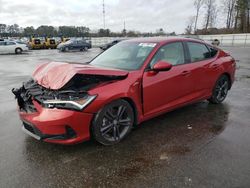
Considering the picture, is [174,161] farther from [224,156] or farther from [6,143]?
[6,143]

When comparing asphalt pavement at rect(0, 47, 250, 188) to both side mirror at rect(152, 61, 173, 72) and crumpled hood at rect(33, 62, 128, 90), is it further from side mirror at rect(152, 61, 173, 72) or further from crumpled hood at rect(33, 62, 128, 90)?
side mirror at rect(152, 61, 173, 72)

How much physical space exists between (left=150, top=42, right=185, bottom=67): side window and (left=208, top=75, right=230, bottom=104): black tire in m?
1.42

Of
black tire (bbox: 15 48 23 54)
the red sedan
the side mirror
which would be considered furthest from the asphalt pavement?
black tire (bbox: 15 48 23 54)

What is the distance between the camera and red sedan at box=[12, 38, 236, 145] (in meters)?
3.39

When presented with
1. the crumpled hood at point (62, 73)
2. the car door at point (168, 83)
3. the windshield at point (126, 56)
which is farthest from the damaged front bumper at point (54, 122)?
the windshield at point (126, 56)

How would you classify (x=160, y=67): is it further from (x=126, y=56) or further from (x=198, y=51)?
(x=198, y=51)

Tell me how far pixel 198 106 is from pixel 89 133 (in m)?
3.12

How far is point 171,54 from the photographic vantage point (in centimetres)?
468

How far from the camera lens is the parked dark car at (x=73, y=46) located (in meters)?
30.3

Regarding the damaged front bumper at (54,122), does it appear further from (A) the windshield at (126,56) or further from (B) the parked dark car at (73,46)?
(B) the parked dark car at (73,46)

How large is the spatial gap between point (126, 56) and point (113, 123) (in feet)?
4.62

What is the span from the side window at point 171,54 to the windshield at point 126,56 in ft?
0.53

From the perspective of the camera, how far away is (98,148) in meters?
3.73

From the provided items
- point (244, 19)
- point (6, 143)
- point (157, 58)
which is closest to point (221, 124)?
point (157, 58)
